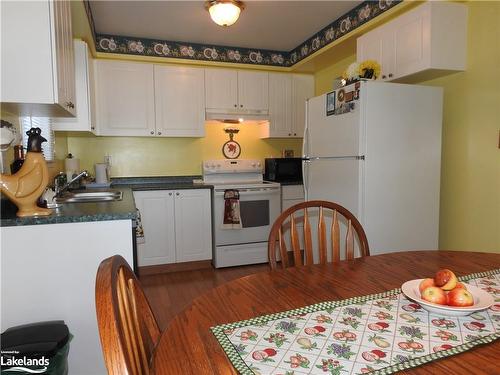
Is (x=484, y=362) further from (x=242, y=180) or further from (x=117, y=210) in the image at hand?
(x=242, y=180)

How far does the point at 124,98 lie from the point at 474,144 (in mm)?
3164

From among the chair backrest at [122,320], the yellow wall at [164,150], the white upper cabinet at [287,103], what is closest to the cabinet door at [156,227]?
the yellow wall at [164,150]

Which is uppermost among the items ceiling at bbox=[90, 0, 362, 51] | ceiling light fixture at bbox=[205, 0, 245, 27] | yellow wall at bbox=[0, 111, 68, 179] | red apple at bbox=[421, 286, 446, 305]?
ceiling at bbox=[90, 0, 362, 51]

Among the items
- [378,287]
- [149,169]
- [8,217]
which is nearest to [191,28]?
[149,169]

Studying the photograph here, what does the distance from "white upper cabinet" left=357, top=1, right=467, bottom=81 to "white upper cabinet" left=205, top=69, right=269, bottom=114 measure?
5.61 ft

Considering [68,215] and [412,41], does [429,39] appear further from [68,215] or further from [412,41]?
[68,215]

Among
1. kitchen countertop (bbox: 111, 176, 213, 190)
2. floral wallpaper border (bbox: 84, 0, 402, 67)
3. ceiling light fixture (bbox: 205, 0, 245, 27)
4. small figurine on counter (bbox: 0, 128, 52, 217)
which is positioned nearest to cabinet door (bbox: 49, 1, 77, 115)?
small figurine on counter (bbox: 0, 128, 52, 217)

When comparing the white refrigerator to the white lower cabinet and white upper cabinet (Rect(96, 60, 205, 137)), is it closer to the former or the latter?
the white lower cabinet

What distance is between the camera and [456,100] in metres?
2.49

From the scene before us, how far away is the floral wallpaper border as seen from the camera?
304 centimetres

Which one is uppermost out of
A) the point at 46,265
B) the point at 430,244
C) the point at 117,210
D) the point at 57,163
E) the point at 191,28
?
the point at 191,28

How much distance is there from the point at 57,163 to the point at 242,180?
6.33 feet

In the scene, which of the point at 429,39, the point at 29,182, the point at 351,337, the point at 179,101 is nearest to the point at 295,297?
the point at 351,337

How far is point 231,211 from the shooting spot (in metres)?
3.46
